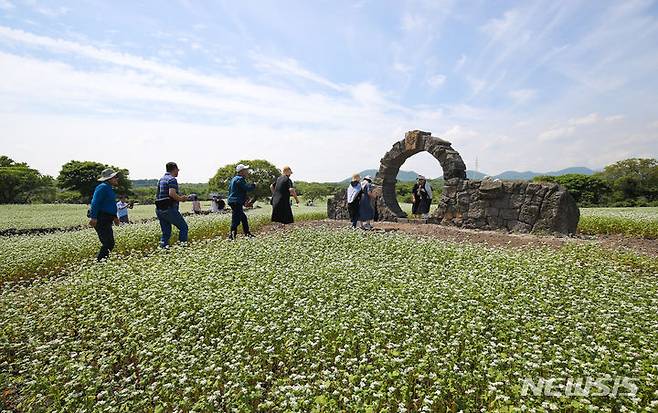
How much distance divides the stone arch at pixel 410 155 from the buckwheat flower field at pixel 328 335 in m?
7.50

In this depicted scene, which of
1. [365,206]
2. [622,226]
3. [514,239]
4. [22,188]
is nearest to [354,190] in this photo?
[365,206]

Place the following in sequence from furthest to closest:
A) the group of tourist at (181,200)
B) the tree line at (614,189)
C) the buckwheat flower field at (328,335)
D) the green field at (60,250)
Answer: the tree line at (614,189), the green field at (60,250), the group of tourist at (181,200), the buckwheat flower field at (328,335)

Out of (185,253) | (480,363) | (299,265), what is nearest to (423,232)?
(299,265)

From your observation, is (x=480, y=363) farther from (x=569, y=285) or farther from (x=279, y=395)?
(x=569, y=285)

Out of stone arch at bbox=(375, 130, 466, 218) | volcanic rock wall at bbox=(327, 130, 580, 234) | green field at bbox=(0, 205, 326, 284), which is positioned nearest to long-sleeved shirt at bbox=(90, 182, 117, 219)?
green field at bbox=(0, 205, 326, 284)

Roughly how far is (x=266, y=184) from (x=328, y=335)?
40599 millimetres

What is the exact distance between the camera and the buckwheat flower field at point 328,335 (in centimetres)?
372

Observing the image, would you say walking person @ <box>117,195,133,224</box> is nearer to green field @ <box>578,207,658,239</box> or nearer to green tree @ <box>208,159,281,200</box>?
green field @ <box>578,207,658,239</box>

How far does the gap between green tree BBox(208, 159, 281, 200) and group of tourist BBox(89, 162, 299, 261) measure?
31.9 metres

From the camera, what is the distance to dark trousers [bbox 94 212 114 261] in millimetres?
8906

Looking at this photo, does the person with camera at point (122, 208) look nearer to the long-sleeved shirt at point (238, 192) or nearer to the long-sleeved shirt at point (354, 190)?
the long-sleeved shirt at point (238, 192)

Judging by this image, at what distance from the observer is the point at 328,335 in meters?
4.75

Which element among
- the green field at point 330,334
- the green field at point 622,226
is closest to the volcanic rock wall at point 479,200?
the green field at point 622,226

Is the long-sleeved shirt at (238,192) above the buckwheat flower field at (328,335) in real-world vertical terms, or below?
above
